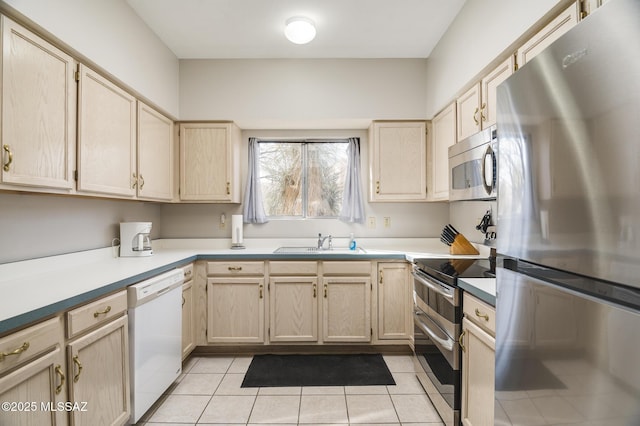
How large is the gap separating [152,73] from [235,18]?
0.81 meters

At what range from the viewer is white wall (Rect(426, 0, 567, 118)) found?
1.62m

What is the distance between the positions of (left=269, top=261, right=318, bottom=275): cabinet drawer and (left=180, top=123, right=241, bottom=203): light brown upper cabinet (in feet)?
2.79

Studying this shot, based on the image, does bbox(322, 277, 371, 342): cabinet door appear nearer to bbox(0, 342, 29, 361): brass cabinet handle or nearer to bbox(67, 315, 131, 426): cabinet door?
bbox(67, 315, 131, 426): cabinet door

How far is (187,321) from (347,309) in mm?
1343

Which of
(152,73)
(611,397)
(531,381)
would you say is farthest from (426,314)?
(152,73)

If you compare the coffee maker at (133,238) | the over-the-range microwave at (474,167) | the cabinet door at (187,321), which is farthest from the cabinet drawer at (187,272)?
the over-the-range microwave at (474,167)

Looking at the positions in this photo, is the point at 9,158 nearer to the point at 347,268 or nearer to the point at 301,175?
the point at 347,268

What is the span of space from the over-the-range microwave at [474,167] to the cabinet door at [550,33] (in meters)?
0.39

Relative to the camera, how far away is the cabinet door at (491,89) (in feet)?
5.96

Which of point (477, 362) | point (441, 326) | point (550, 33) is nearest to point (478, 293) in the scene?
point (477, 362)

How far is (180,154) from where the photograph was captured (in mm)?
3078

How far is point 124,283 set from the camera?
1697mm

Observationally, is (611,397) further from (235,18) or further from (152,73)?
(152,73)

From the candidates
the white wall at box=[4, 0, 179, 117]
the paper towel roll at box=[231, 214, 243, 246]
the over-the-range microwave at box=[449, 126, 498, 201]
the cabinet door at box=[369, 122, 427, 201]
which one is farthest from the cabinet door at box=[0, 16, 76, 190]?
the cabinet door at box=[369, 122, 427, 201]
